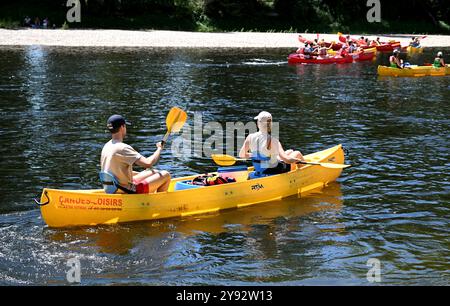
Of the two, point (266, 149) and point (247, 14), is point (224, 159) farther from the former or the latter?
point (247, 14)

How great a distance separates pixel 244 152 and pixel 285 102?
40.0 feet

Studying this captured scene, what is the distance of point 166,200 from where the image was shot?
1218 cm

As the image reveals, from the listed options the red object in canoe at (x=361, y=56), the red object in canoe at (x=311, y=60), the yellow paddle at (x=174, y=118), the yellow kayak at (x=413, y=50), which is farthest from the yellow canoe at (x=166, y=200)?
the yellow kayak at (x=413, y=50)

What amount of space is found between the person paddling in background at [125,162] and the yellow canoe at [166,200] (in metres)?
0.21

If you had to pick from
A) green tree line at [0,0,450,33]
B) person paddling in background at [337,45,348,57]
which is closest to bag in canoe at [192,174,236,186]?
person paddling in background at [337,45,348,57]

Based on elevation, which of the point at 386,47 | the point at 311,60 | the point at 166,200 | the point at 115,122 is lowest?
the point at 166,200

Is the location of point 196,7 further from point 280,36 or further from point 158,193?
point 158,193

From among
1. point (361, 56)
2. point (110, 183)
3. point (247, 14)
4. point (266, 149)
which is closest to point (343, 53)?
point (361, 56)

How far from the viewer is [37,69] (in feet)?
108

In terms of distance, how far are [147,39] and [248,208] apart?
37.6 meters

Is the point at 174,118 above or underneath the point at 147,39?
underneath

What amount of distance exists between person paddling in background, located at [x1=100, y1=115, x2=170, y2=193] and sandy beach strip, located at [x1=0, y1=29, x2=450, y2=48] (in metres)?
35.3
